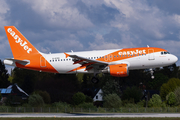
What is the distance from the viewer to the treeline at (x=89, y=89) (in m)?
74.7

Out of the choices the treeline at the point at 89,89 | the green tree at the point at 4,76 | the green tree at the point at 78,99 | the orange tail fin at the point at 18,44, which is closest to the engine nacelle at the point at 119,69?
the orange tail fin at the point at 18,44

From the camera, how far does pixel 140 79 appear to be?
12688 cm

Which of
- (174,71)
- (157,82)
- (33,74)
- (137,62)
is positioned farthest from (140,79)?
(137,62)

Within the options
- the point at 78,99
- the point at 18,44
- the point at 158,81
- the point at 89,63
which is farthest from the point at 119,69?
the point at 158,81

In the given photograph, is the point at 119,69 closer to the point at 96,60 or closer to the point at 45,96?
the point at 96,60

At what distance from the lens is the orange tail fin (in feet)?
151

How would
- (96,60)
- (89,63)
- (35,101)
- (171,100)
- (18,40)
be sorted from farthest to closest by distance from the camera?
1. (171,100)
2. (35,101)
3. (18,40)
4. (89,63)
5. (96,60)

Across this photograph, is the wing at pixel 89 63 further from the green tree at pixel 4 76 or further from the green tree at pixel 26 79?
the green tree at pixel 4 76

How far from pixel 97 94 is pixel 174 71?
160ft

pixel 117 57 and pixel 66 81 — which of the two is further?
pixel 66 81

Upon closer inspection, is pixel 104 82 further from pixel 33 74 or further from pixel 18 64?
pixel 18 64

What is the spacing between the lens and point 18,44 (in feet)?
153

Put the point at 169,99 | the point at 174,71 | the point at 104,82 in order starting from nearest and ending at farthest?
the point at 169,99 < the point at 104,82 < the point at 174,71

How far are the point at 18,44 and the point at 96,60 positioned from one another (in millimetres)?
14834
